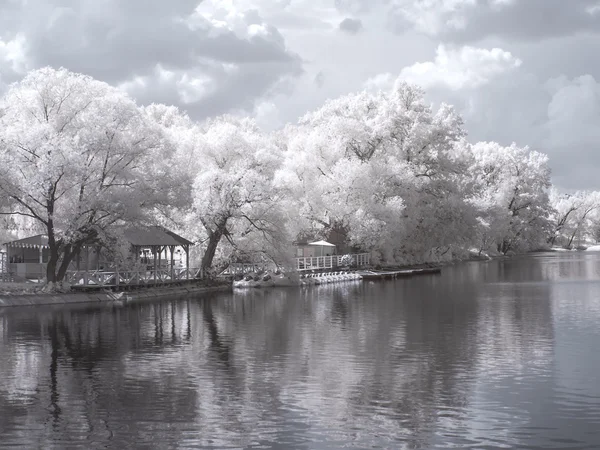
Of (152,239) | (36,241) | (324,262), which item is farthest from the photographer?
(324,262)

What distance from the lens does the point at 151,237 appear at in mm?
54125

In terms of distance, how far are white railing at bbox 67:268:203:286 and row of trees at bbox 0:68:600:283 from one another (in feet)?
5.30

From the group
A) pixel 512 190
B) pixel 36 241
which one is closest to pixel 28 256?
pixel 36 241

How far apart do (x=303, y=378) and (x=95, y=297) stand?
88.5 ft

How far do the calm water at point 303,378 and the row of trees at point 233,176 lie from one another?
7705 millimetres

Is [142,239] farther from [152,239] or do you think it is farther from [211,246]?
[211,246]

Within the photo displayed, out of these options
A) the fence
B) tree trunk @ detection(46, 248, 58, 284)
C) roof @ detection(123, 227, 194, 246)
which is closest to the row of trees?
tree trunk @ detection(46, 248, 58, 284)

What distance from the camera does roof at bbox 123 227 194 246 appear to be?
52.4m

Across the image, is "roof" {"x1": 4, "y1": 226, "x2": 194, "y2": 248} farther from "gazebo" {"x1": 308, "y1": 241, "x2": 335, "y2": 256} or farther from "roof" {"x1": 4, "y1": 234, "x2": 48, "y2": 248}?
"gazebo" {"x1": 308, "y1": 241, "x2": 335, "y2": 256}

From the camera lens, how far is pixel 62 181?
Answer: 1822 inches

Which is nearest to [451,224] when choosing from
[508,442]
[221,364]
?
[221,364]

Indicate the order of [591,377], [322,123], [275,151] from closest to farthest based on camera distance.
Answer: [591,377]
[275,151]
[322,123]

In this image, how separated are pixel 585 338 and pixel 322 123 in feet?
187

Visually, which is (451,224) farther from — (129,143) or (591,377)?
(591,377)
